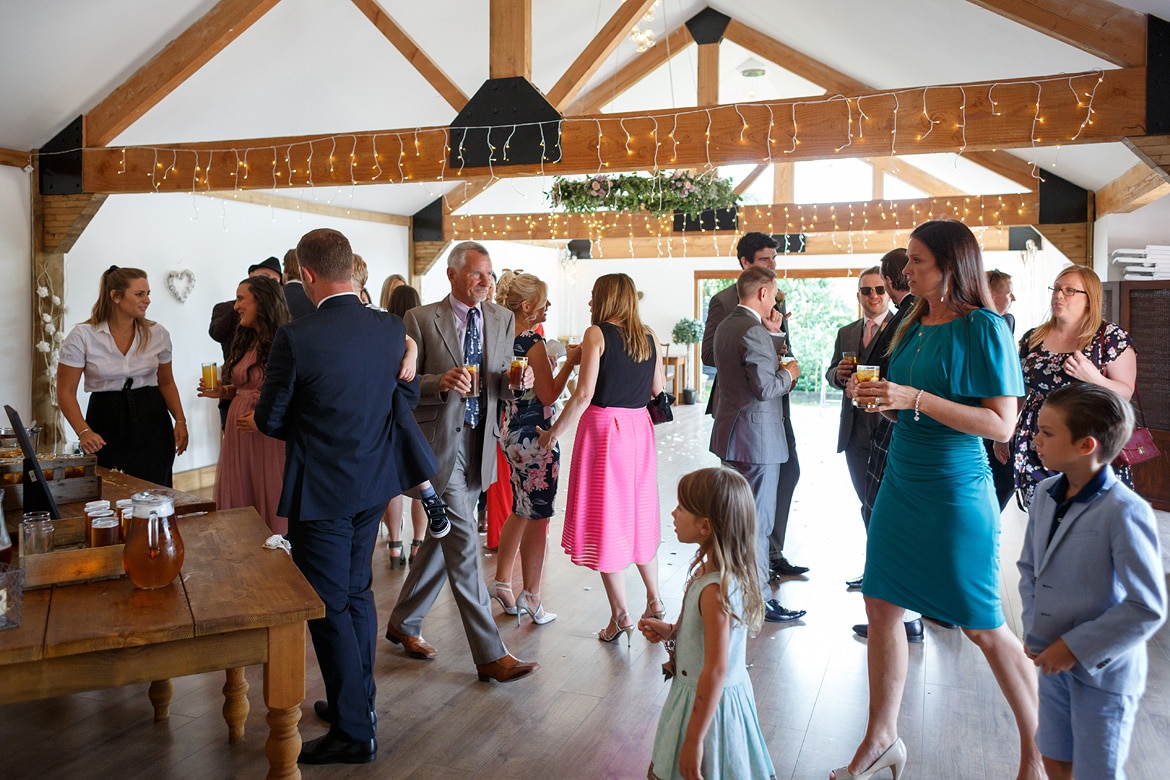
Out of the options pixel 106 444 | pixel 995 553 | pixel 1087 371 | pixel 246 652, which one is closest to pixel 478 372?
pixel 246 652

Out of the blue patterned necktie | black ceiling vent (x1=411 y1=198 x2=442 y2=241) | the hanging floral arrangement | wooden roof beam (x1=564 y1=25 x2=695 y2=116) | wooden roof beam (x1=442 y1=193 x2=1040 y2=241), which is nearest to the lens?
the blue patterned necktie

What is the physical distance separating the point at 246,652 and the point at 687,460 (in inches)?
284

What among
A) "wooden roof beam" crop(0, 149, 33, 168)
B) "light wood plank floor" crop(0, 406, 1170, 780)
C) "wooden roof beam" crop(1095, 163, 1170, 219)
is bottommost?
"light wood plank floor" crop(0, 406, 1170, 780)

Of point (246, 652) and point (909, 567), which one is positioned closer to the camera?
point (246, 652)

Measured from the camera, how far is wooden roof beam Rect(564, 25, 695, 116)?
1002 centimetres

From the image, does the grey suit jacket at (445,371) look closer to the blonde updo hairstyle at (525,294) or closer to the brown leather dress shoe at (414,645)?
the blonde updo hairstyle at (525,294)

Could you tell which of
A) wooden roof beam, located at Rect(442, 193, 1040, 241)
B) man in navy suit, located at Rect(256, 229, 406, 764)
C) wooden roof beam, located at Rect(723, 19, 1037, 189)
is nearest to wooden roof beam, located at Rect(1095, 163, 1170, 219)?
wooden roof beam, located at Rect(723, 19, 1037, 189)

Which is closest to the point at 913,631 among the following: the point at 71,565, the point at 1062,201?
the point at 71,565

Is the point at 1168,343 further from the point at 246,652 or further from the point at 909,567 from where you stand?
the point at 246,652

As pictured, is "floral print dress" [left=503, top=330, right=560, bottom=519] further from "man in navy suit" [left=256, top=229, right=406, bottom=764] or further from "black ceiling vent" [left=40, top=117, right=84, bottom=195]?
"black ceiling vent" [left=40, top=117, right=84, bottom=195]

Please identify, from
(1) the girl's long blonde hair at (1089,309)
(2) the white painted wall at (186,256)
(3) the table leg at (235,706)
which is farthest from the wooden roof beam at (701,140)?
(3) the table leg at (235,706)

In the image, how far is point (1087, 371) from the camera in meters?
3.58

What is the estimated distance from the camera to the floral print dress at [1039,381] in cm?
364

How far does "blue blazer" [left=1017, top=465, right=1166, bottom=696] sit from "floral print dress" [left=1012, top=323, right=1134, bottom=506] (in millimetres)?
1796
